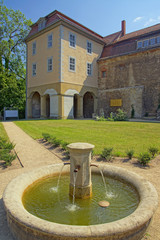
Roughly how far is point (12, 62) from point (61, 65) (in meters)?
13.5

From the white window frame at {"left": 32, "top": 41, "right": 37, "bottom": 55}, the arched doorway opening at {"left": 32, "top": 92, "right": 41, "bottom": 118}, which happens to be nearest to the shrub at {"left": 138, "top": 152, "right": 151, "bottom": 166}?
the arched doorway opening at {"left": 32, "top": 92, "right": 41, "bottom": 118}

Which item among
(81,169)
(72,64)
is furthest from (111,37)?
(81,169)

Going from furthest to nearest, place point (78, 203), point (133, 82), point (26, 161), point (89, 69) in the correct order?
point (89, 69) < point (133, 82) < point (26, 161) < point (78, 203)

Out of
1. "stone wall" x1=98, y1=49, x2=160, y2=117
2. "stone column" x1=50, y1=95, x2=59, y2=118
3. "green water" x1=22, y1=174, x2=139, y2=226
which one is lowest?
"green water" x1=22, y1=174, x2=139, y2=226

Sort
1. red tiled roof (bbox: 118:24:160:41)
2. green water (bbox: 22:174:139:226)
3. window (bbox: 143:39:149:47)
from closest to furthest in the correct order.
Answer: green water (bbox: 22:174:139:226)
window (bbox: 143:39:149:47)
red tiled roof (bbox: 118:24:160:41)

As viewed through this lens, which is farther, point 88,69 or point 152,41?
point 88,69

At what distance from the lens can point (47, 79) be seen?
2109 cm

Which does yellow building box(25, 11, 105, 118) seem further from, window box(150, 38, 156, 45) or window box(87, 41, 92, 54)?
window box(150, 38, 156, 45)

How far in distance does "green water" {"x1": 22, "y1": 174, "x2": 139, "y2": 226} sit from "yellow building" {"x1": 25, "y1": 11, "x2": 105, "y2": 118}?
16375 mm

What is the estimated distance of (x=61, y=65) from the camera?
1948 centimetres

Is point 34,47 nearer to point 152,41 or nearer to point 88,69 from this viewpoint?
point 88,69

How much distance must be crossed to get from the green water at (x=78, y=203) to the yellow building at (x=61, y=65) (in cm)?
1638

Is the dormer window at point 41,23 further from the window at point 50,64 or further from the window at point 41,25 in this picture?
the window at point 50,64

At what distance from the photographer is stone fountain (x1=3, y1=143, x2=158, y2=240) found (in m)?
1.85
